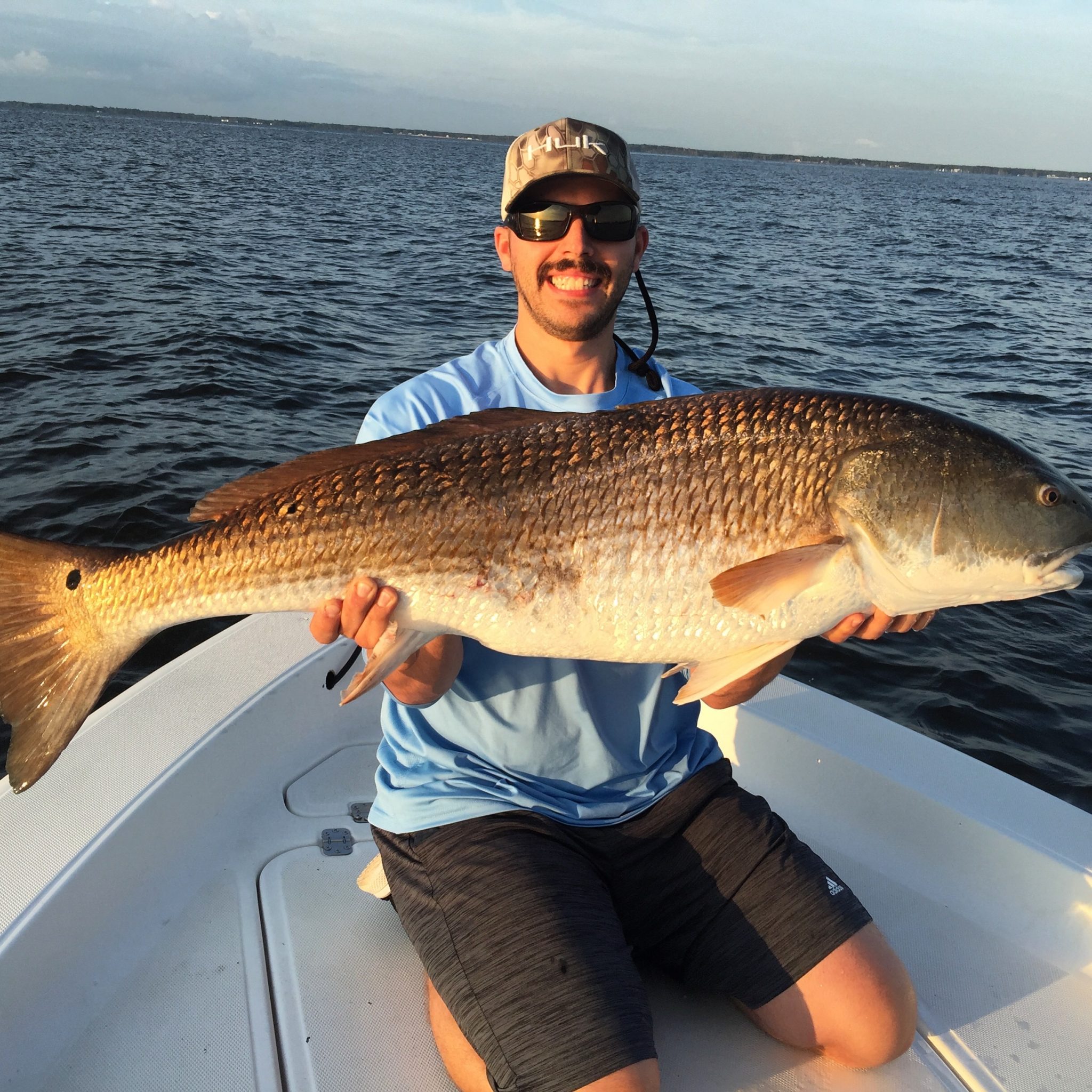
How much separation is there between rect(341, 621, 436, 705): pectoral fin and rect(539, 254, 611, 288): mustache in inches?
57.6

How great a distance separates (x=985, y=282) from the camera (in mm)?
27844

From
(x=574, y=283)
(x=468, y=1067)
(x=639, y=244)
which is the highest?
(x=639, y=244)

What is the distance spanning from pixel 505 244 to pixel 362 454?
4.33ft

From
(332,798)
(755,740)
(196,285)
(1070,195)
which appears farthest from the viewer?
(1070,195)

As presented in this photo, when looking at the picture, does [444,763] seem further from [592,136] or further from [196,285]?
[196,285]

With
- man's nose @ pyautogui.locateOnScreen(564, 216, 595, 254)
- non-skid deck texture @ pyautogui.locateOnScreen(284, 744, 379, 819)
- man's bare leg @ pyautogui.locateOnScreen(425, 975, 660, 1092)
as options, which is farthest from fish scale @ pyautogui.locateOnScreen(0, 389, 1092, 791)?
non-skid deck texture @ pyautogui.locateOnScreen(284, 744, 379, 819)

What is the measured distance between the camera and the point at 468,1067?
2725 millimetres

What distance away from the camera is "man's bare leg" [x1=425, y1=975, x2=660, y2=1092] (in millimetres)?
2463

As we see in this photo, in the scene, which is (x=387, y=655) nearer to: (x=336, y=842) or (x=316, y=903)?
(x=316, y=903)

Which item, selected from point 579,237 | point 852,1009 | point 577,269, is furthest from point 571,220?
point 852,1009

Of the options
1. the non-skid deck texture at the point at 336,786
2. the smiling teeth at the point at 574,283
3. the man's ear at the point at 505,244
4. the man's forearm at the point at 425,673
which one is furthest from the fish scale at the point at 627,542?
the non-skid deck texture at the point at 336,786

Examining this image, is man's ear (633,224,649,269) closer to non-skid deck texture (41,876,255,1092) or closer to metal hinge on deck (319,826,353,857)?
metal hinge on deck (319,826,353,857)

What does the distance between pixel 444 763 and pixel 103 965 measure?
1.27 m

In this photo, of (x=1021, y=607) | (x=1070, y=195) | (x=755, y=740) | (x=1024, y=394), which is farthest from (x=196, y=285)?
(x=1070, y=195)
